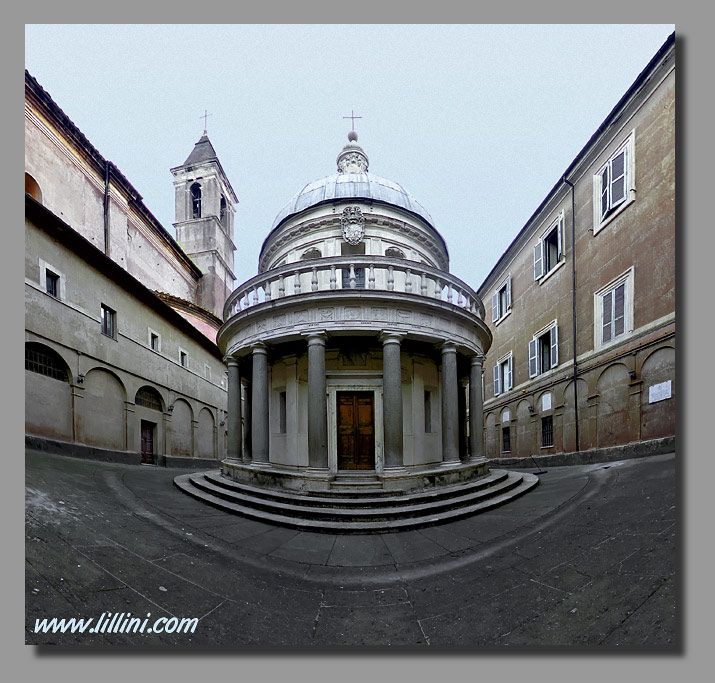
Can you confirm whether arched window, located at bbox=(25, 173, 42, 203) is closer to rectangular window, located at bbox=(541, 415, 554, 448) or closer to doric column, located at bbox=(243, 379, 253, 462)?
doric column, located at bbox=(243, 379, 253, 462)

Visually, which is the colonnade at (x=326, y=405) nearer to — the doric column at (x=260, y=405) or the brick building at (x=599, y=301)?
the doric column at (x=260, y=405)

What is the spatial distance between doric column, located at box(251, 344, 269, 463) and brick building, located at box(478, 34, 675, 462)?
21.4 ft

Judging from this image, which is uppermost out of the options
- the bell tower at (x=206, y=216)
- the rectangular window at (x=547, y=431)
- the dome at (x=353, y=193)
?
the bell tower at (x=206, y=216)

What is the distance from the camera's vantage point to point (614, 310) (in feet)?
26.6

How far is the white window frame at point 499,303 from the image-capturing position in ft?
53.6

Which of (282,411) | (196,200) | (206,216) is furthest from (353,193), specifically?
(196,200)

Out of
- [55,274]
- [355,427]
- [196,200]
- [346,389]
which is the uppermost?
[196,200]

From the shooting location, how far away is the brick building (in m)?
4.80

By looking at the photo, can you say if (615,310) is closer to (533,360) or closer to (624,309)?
(624,309)

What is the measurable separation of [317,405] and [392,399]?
1472mm

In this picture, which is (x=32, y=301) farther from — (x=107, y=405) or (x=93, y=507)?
(x=93, y=507)

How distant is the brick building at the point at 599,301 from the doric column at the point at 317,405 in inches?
198

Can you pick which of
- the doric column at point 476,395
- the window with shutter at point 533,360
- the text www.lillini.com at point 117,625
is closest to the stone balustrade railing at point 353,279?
the doric column at point 476,395

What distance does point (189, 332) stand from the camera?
33.4ft
